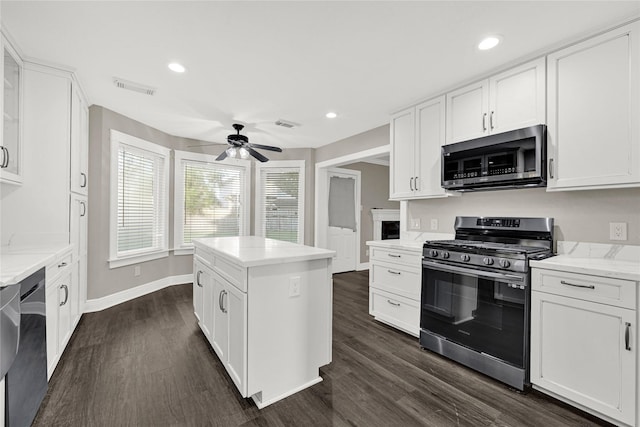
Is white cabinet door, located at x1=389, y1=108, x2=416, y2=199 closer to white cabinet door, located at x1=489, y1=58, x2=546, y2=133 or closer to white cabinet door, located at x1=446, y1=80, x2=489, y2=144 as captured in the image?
white cabinet door, located at x1=446, y1=80, x2=489, y2=144

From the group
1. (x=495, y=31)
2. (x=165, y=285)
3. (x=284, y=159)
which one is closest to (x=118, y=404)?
(x=165, y=285)

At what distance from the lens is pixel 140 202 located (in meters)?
4.18

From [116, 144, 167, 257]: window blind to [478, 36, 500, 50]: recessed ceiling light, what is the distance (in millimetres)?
4275

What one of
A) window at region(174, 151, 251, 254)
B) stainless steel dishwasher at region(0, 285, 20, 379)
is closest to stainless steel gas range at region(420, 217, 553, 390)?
stainless steel dishwasher at region(0, 285, 20, 379)

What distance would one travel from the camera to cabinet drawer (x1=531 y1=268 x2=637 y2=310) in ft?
5.24

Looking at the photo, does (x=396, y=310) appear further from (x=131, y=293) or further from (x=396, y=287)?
(x=131, y=293)

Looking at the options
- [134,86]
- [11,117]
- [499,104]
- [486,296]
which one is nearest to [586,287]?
[486,296]

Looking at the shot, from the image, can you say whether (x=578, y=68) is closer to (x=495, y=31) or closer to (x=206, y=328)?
(x=495, y=31)

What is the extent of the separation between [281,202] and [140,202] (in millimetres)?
2342

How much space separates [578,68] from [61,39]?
151 inches

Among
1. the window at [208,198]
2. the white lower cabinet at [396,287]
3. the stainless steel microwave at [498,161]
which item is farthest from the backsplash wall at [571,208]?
the window at [208,198]

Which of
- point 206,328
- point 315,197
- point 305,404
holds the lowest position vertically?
point 305,404

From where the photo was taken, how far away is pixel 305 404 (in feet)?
5.98

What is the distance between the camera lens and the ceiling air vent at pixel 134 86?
9.06ft
